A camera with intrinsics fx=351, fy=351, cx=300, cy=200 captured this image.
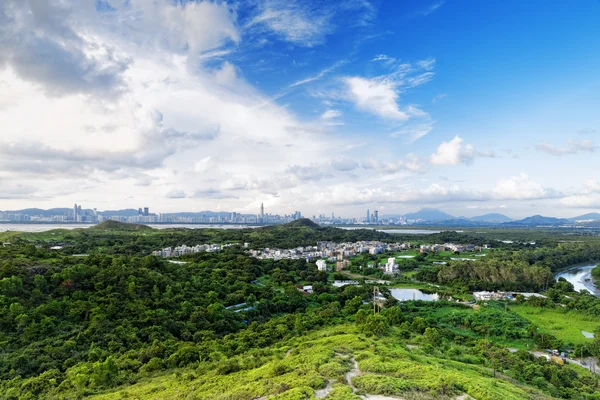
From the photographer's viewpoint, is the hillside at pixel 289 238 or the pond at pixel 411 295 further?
the hillside at pixel 289 238

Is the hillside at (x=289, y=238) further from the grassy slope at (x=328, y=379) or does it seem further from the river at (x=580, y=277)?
the grassy slope at (x=328, y=379)

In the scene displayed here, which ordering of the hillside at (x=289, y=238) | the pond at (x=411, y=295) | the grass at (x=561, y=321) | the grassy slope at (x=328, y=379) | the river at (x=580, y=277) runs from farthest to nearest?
the hillside at (x=289, y=238)
the river at (x=580, y=277)
the pond at (x=411, y=295)
the grass at (x=561, y=321)
the grassy slope at (x=328, y=379)

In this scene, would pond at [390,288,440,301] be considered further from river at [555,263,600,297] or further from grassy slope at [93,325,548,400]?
grassy slope at [93,325,548,400]

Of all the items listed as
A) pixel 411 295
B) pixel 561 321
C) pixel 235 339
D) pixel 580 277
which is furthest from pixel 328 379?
pixel 580 277

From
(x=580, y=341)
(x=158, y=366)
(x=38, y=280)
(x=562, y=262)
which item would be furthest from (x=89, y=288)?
(x=562, y=262)

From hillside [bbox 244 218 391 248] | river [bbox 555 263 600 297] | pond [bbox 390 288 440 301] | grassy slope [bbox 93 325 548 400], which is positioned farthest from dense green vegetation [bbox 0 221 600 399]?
hillside [bbox 244 218 391 248]

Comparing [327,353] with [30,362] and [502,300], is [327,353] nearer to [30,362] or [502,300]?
[30,362]

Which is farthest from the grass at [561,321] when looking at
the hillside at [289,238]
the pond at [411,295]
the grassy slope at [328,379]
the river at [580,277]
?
the hillside at [289,238]
